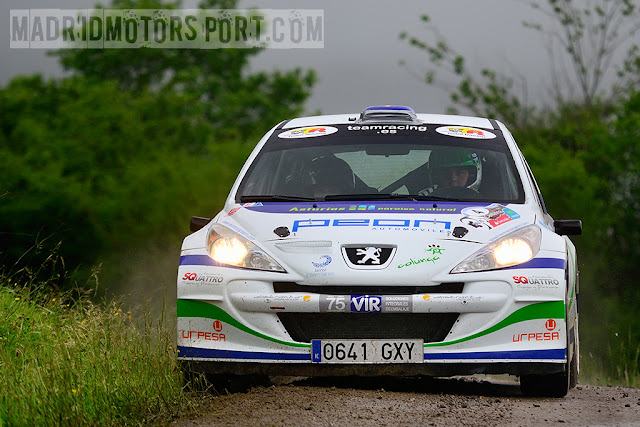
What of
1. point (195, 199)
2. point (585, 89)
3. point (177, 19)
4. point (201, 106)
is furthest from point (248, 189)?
point (177, 19)

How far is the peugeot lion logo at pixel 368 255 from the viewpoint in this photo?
6035 mm

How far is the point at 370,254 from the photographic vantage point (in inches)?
239

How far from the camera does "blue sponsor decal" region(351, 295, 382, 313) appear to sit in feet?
19.5

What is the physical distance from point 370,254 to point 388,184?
4.91ft

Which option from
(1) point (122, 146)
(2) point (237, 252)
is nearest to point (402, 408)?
(2) point (237, 252)

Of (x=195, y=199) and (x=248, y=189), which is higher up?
(x=248, y=189)

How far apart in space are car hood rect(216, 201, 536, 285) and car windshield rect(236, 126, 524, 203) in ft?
1.24

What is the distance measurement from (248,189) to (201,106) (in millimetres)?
36498

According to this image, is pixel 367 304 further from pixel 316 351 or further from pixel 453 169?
pixel 453 169

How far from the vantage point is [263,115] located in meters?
47.1

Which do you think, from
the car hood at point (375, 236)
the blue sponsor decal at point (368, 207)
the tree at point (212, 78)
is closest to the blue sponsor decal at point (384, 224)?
the car hood at point (375, 236)

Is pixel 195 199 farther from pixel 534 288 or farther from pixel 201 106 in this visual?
pixel 534 288

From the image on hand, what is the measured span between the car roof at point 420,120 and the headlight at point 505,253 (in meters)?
1.66

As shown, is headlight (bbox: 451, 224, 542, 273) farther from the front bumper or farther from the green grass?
the green grass
